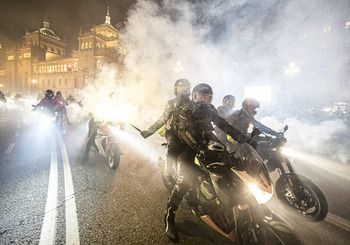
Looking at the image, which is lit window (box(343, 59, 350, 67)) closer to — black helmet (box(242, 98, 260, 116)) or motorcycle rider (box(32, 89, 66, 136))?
black helmet (box(242, 98, 260, 116))

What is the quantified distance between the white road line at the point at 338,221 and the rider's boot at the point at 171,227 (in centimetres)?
253

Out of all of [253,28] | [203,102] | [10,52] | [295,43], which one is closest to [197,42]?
[203,102]

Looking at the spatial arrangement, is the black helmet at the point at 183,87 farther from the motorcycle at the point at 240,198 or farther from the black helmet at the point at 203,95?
the motorcycle at the point at 240,198

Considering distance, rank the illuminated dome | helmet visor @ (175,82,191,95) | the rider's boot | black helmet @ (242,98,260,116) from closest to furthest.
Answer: the rider's boot, helmet visor @ (175,82,191,95), black helmet @ (242,98,260,116), the illuminated dome

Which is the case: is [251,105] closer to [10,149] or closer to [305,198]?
[305,198]

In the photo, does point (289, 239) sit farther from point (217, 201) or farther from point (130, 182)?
point (130, 182)

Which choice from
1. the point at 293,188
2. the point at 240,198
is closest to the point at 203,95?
the point at 240,198

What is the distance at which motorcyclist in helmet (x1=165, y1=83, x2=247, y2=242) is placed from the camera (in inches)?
97.7

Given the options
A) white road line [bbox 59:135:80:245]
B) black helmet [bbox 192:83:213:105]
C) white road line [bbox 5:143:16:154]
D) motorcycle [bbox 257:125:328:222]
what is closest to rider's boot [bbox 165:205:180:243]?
white road line [bbox 59:135:80:245]

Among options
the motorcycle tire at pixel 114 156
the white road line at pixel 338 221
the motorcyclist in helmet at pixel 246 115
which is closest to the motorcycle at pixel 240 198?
the white road line at pixel 338 221

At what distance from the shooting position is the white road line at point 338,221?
269 centimetres

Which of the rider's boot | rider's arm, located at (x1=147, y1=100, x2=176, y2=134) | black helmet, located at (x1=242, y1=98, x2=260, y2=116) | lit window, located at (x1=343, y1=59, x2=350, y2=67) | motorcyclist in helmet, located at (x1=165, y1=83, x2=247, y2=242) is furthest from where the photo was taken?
lit window, located at (x1=343, y1=59, x2=350, y2=67)

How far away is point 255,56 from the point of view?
142 feet

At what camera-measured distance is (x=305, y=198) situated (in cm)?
291
